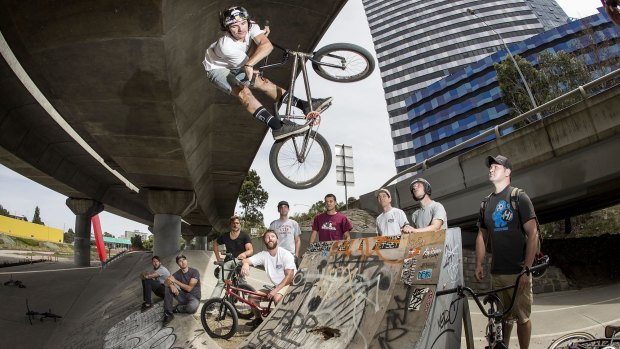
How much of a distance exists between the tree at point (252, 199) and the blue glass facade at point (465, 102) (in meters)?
55.5

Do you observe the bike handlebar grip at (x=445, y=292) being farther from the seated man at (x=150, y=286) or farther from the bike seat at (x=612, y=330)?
the seated man at (x=150, y=286)

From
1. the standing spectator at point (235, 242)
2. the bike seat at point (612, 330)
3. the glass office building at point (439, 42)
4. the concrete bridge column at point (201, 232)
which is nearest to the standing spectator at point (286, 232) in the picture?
the standing spectator at point (235, 242)

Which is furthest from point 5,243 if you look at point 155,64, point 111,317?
point 155,64

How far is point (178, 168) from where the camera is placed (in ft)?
43.5

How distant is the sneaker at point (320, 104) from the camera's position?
6.77 metres

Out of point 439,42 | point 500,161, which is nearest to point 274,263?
point 500,161

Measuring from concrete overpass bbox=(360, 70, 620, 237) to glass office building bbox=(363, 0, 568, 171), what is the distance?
335 feet

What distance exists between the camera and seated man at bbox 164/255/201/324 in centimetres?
835

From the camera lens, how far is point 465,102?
319ft

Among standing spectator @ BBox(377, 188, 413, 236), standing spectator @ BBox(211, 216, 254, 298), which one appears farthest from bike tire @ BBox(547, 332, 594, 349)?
standing spectator @ BBox(211, 216, 254, 298)

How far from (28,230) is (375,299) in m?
87.2

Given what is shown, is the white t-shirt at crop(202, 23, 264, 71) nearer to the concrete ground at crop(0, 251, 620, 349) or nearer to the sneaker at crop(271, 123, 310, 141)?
the sneaker at crop(271, 123, 310, 141)

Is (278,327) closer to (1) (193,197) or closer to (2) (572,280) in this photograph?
(2) (572,280)

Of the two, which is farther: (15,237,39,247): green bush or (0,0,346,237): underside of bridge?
(15,237,39,247): green bush
